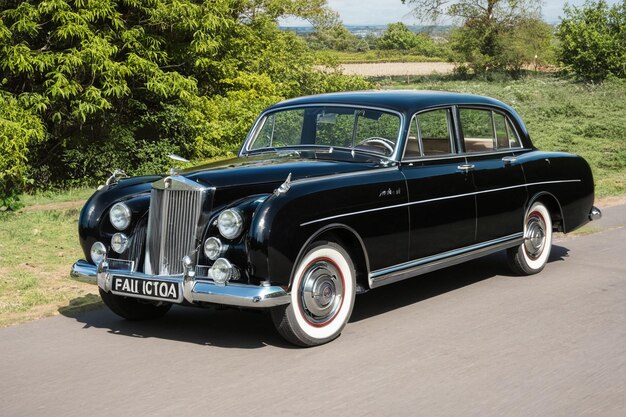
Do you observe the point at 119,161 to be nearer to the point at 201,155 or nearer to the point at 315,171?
the point at 201,155

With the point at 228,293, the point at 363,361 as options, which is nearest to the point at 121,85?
the point at 228,293

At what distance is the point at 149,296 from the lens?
20.6ft

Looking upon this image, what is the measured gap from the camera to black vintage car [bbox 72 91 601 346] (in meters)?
6.11

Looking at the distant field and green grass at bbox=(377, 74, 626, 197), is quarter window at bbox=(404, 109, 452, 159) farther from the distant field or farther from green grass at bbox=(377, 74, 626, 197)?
green grass at bbox=(377, 74, 626, 197)

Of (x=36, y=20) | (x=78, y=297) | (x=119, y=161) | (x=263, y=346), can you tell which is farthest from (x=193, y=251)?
(x=119, y=161)

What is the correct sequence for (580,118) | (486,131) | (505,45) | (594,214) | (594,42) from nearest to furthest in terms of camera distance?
(486,131), (594,214), (580,118), (594,42), (505,45)

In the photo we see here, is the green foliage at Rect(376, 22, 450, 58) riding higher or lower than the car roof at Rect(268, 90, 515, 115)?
higher

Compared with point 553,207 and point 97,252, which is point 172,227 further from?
point 553,207

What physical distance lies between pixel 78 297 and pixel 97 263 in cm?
129

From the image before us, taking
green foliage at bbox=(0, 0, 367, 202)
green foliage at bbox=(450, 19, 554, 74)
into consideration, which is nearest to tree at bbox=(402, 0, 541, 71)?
green foliage at bbox=(450, 19, 554, 74)

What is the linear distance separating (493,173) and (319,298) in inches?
103

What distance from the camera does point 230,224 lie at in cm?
612

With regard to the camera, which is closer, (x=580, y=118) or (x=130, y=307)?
(x=130, y=307)

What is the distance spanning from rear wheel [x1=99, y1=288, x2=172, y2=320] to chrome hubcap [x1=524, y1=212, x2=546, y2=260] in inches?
144
